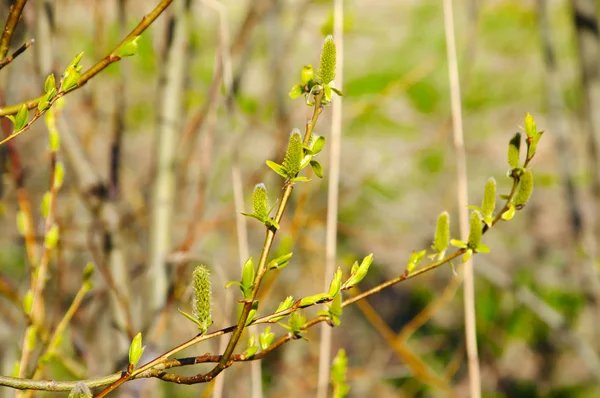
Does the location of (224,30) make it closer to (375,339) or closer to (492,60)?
(375,339)

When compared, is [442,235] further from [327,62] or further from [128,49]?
[128,49]

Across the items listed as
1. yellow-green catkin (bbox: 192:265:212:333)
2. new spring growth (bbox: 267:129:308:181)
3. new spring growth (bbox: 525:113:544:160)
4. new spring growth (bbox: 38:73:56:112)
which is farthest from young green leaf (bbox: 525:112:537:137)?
new spring growth (bbox: 38:73:56:112)

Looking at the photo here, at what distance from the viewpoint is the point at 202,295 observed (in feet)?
1.64

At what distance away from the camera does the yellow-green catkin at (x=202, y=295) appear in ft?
1.62

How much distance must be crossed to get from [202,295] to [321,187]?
9.05 ft

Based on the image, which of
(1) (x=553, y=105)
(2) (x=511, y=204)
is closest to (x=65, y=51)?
(1) (x=553, y=105)

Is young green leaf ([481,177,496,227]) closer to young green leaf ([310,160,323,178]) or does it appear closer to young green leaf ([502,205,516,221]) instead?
young green leaf ([502,205,516,221])

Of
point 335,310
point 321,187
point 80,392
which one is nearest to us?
point 80,392

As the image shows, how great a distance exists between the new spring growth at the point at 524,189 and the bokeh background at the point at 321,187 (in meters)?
0.40

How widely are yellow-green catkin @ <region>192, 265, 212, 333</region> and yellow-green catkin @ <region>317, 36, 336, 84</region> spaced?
189mm

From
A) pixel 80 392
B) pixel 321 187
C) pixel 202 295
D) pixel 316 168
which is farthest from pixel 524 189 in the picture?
pixel 321 187

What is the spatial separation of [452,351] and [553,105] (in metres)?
1.60

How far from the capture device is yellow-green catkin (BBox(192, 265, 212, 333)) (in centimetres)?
49

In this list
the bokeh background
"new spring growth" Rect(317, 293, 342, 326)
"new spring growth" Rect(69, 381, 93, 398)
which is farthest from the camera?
the bokeh background
